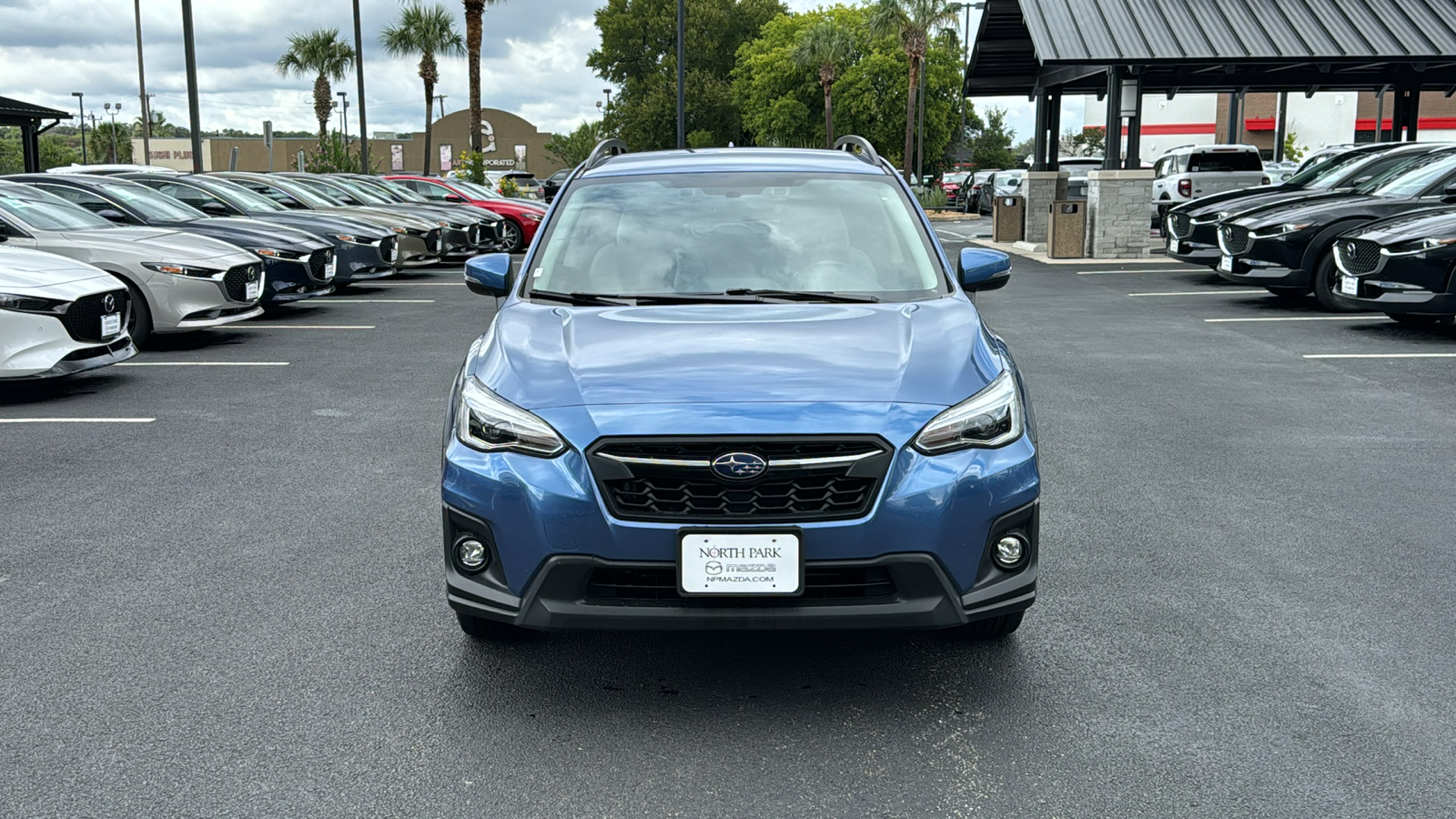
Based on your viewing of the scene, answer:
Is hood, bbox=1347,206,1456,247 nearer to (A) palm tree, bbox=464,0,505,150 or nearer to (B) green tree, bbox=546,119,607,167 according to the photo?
(A) palm tree, bbox=464,0,505,150

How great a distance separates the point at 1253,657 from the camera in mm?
4168

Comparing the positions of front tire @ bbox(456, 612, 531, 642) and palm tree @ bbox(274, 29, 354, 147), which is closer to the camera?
front tire @ bbox(456, 612, 531, 642)

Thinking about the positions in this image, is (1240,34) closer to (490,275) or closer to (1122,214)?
(1122,214)

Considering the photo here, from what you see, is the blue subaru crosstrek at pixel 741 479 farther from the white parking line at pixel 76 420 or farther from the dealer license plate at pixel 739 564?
the white parking line at pixel 76 420

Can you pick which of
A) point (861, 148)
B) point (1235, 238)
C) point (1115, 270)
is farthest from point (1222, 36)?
point (861, 148)

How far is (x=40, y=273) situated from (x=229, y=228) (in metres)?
4.78

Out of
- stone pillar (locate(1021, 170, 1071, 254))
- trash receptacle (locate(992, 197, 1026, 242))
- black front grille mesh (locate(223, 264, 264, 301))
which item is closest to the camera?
black front grille mesh (locate(223, 264, 264, 301))

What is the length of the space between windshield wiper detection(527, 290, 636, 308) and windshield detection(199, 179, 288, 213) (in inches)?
512

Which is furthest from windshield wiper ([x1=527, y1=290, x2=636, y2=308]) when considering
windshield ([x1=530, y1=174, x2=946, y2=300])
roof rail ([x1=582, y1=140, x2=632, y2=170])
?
roof rail ([x1=582, y1=140, x2=632, y2=170])

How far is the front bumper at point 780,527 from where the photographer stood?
348cm

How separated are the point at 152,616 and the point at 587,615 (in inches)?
76.9

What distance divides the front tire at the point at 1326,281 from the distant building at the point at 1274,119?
53.3 m

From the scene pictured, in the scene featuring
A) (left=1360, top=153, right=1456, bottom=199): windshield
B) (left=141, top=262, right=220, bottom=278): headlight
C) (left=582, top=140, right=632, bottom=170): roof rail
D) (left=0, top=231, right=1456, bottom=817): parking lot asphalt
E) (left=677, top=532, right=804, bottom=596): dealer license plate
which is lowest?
(left=0, top=231, right=1456, bottom=817): parking lot asphalt

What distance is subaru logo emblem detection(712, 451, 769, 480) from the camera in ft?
11.4
